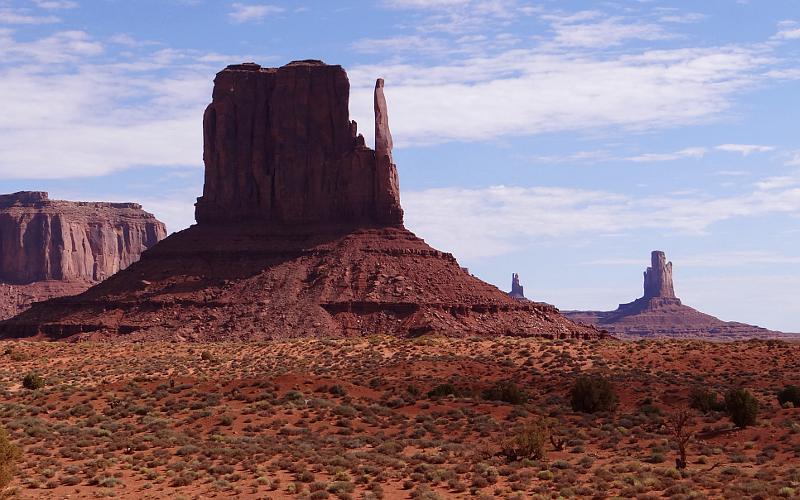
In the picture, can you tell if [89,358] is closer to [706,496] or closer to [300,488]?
[300,488]

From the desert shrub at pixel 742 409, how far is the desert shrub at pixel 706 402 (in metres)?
3.41

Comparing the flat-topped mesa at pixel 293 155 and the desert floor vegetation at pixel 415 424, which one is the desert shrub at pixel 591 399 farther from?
the flat-topped mesa at pixel 293 155

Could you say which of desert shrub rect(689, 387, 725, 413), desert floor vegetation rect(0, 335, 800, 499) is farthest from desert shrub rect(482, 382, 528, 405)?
desert shrub rect(689, 387, 725, 413)

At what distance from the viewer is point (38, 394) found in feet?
178

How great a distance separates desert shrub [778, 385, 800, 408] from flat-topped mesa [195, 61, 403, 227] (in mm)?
62428

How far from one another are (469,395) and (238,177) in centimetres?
6508

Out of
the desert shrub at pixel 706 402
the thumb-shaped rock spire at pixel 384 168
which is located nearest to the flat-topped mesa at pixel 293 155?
the thumb-shaped rock spire at pixel 384 168

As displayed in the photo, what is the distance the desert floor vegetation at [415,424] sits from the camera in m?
33.7

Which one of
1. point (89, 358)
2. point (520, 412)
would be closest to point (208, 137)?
point (89, 358)

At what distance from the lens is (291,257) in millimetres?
102625

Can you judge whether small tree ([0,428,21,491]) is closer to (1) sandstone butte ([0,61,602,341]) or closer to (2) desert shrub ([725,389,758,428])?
(2) desert shrub ([725,389,758,428])

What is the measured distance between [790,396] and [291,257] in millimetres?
60148

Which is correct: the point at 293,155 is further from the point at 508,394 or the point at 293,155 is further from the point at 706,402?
the point at 706,402

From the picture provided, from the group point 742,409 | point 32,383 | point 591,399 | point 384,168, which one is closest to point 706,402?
point 591,399
